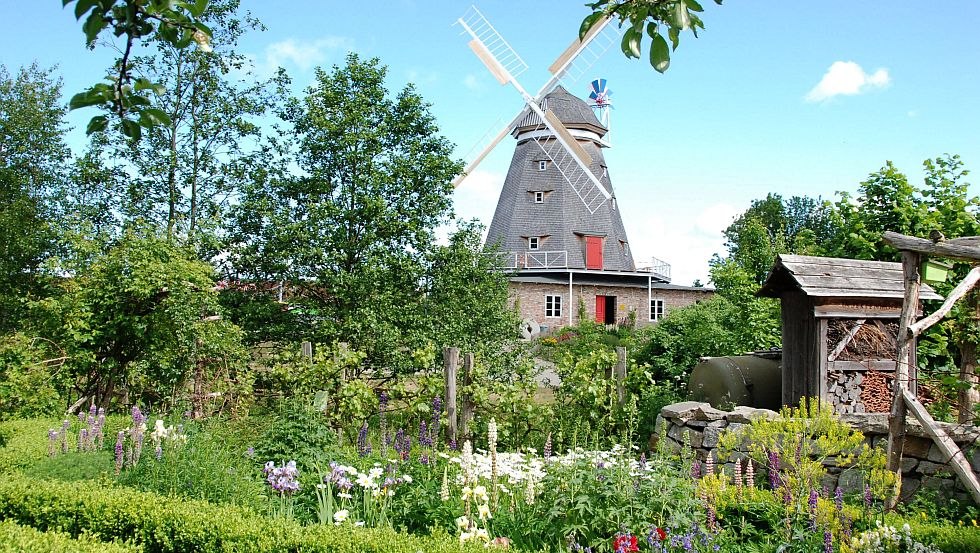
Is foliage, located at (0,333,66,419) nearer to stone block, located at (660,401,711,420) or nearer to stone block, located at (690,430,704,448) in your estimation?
stone block, located at (660,401,711,420)

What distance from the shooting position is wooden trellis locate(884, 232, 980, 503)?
195 inches

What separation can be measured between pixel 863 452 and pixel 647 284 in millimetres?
23394

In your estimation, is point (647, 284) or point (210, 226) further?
point (647, 284)

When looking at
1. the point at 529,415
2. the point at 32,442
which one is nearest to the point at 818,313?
the point at 529,415

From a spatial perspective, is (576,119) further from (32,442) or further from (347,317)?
(32,442)

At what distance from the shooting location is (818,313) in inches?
289

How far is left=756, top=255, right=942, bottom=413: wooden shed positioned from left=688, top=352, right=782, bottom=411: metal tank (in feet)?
2.18

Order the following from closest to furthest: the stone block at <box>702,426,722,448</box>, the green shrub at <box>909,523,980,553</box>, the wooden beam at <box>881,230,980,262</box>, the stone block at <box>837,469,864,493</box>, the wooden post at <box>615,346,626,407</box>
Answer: the green shrub at <box>909,523,980,553</box>
the wooden beam at <box>881,230,980,262</box>
the stone block at <box>837,469,864,493</box>
the stone block at <box>702,426,722,448</box>
the wooden post at <box>615,346,626,407</box>

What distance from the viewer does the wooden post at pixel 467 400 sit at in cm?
769

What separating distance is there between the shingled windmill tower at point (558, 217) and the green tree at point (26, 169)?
13255mm

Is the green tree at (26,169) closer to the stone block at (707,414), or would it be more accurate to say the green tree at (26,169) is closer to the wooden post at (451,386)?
the wooden post at (451,386)

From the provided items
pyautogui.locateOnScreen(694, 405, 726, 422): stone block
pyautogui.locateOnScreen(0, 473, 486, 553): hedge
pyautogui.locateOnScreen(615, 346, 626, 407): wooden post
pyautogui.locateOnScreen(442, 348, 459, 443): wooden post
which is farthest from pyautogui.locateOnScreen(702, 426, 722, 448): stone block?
pyautogui.locateOnScreen(0, 473, 486, 553): hedge

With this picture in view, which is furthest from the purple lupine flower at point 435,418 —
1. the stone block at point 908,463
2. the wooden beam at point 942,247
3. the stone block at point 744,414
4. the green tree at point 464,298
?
the wooden beam at point 942,247

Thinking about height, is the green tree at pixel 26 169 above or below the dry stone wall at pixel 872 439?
above
